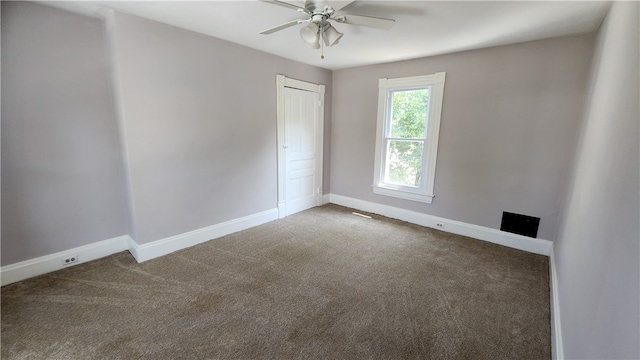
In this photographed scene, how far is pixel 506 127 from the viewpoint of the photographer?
10.0 feet

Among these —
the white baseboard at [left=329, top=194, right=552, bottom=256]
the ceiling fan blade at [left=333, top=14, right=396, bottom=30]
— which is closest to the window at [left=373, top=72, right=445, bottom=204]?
the white baseboard at [left=329, top=194, right=552, bottom=256]

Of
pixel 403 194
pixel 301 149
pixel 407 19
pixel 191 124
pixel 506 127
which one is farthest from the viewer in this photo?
pixel 301 149

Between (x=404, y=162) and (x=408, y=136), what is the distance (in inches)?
15.5

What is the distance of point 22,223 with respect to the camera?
2.32 meters

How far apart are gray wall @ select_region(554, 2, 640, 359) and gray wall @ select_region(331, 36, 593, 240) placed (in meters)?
0.68

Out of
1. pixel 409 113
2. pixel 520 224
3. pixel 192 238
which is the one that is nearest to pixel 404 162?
pixel 409 113

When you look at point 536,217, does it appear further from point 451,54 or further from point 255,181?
point 255,181

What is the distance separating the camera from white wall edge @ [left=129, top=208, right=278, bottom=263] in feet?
9.00

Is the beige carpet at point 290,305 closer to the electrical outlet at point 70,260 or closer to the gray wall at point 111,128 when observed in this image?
the electrical outlet at point 70,260

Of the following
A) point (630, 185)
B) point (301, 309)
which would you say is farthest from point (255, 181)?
point (630, 185)

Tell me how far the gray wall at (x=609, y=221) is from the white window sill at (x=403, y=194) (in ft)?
5.72

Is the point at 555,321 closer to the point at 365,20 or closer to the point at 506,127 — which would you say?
the point at 506,127

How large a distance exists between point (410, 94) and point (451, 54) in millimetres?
700

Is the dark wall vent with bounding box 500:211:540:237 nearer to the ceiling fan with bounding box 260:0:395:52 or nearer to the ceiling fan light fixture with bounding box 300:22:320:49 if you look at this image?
the ceiling fan with bounding box 260:0:395:52
